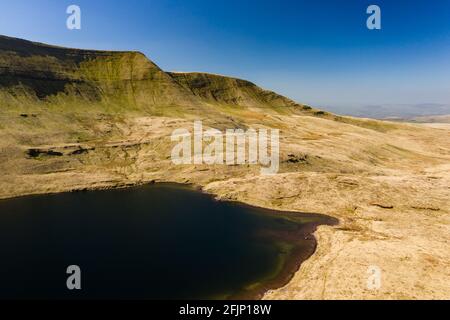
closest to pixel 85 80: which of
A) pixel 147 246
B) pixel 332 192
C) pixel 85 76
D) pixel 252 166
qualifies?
pixel 85 76

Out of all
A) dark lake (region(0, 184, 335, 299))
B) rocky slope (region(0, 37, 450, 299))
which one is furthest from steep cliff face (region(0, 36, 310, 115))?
dark lake (region(0, 184, 335, 299))

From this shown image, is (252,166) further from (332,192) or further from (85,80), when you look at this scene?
(85,80)

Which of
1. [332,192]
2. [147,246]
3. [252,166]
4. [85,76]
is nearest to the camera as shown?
[147,246]

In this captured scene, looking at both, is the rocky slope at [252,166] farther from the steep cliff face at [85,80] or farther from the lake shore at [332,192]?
the steep cliff face at [85,80]

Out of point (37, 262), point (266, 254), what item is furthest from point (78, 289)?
point (266, 254)

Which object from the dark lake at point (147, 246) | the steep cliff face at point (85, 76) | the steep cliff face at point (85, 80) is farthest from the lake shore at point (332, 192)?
the steep cliff face at point (85, 76)
